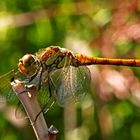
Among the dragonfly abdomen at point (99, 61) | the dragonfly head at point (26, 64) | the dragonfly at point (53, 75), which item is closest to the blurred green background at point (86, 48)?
the dragonfly abdomen at point (99, 61)

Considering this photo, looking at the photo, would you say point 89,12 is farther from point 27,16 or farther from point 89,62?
point 89,62

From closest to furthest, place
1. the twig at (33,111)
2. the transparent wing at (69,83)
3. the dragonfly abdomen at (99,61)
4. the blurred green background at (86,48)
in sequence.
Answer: the twig at (33,111)
the transparent wing at (69,83)
the dragonfly abdomen at (99,61)
the blurred green background at (86,48)

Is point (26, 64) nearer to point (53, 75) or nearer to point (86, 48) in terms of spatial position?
point (53, 75)

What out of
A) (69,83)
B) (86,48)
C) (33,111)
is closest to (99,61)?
(69,83)

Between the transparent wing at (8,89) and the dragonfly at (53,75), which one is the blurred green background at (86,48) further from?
the transparent wing at (8,89)

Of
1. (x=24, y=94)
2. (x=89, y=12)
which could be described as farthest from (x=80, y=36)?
(x=24, y=94)
